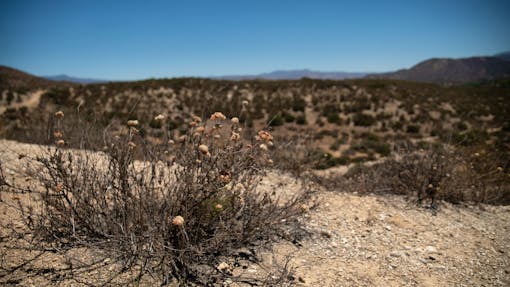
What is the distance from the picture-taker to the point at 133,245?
2.19m

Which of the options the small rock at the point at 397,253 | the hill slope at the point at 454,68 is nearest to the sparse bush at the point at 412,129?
the small rock at the point at 397,253

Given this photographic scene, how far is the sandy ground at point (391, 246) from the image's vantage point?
2.72 meters

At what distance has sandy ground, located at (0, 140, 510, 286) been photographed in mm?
2719

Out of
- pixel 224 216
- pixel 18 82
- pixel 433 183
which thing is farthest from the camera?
pixel 18 82

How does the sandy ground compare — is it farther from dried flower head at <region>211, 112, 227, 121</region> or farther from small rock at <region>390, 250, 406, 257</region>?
dried flower head at <region>211, 112, 227, 121</region>

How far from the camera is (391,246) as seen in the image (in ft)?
10.7

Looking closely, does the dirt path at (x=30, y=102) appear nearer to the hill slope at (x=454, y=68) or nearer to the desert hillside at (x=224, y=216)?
the desert hillside at (x=224, y=216)

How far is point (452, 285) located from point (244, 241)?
6.61ft

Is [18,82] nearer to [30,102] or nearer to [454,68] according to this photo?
[30,102]

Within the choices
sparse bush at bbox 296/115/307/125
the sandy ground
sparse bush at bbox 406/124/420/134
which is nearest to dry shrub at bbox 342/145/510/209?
the sandy ground

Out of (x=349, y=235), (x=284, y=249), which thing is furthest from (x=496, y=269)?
(x=284, y=249)

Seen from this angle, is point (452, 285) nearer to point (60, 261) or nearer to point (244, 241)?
point (244, 241)

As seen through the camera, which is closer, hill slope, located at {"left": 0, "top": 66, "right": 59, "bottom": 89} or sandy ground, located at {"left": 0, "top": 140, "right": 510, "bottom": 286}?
sandy ground, located at {"left": 0, "top": 140, "right": 510, "bottom": 286}

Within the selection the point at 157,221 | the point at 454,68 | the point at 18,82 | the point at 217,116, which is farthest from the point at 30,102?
the point at 454,68
